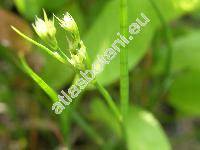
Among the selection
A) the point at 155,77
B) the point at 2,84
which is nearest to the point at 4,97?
the point at 2,84

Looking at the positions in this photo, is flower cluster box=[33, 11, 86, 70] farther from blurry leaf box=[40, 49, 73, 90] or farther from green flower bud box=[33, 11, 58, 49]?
blurry leaf box=[40, 49, 73, 90]

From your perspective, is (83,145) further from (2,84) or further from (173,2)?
(173,2)

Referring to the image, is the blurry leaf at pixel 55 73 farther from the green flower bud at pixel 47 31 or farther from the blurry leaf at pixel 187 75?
the green flower bud at pixel 47 31

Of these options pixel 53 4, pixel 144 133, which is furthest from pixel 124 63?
pixel 53 4

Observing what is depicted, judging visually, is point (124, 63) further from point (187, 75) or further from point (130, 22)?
point (187, 75)

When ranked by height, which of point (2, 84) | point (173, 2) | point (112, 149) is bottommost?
point (112, 149)

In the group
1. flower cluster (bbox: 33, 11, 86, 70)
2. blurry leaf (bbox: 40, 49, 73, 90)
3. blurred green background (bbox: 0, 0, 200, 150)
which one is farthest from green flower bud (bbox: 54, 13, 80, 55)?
blurry leaf (bbox: 40, 49, 73, 90)
